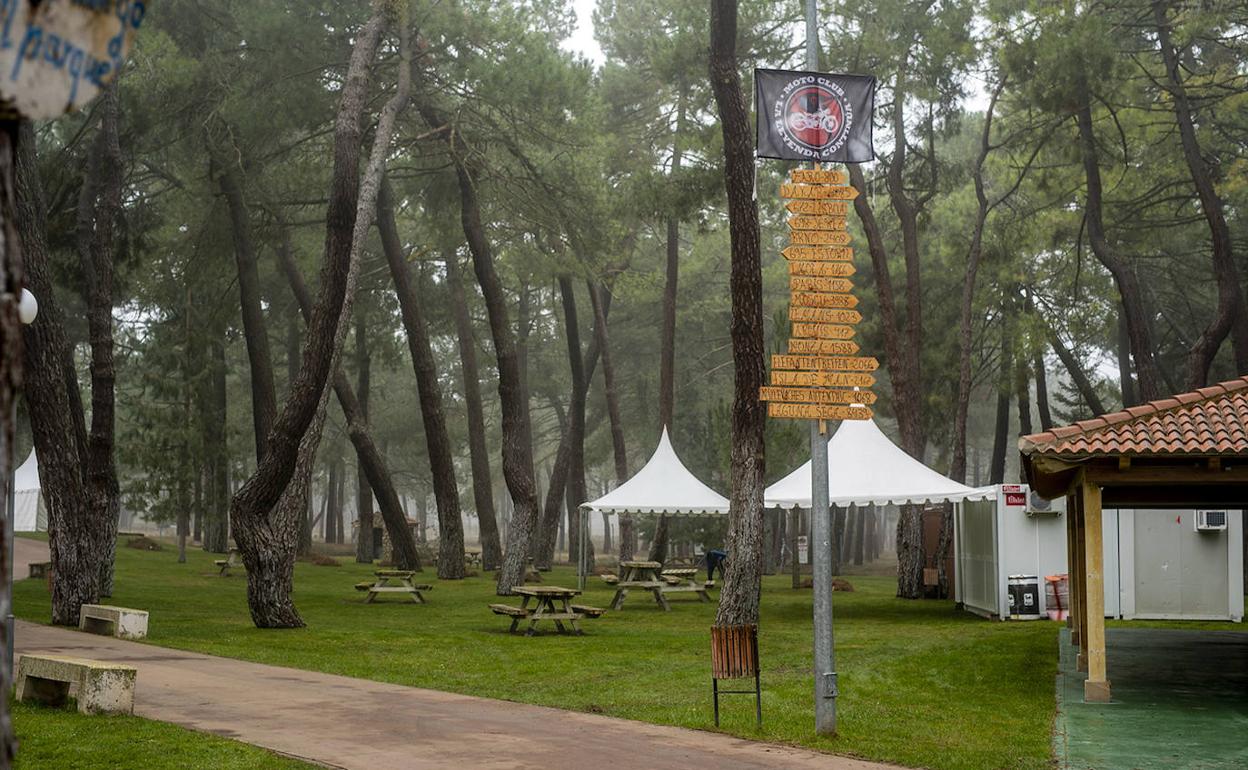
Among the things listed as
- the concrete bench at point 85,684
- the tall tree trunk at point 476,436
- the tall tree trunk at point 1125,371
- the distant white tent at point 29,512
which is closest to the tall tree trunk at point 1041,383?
the tall tree trunk at point 1125,371

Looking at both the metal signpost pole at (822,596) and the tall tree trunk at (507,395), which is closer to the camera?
the metal signpost pole at (822,596)

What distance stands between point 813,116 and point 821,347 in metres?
1.85

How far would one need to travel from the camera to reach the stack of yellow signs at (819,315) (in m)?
10.4

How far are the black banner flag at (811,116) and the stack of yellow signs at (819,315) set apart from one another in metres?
0.28

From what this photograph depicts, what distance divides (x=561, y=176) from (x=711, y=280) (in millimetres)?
19617

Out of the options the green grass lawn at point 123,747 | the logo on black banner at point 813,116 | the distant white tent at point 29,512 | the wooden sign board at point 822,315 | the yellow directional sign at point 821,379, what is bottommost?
the green grass lawn at point 123,747

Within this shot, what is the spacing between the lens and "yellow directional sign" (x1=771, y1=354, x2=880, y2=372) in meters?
10.4

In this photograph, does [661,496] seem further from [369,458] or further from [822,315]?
[822,315]

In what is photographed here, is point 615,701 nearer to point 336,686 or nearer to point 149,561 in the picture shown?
point 336,686

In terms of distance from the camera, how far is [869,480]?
23.2 metres

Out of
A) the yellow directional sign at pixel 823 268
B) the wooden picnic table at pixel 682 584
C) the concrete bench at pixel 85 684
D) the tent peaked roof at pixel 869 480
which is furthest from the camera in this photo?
the wooden picnic table at pixel 682 584

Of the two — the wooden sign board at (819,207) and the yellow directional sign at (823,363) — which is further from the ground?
the wooden sign board at (819,207)

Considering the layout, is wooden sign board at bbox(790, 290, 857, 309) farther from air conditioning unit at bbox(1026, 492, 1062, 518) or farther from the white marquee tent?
the white marquee tent

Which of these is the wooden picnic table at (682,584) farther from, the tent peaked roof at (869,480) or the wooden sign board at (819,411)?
the wooden sign board at (819,411)
